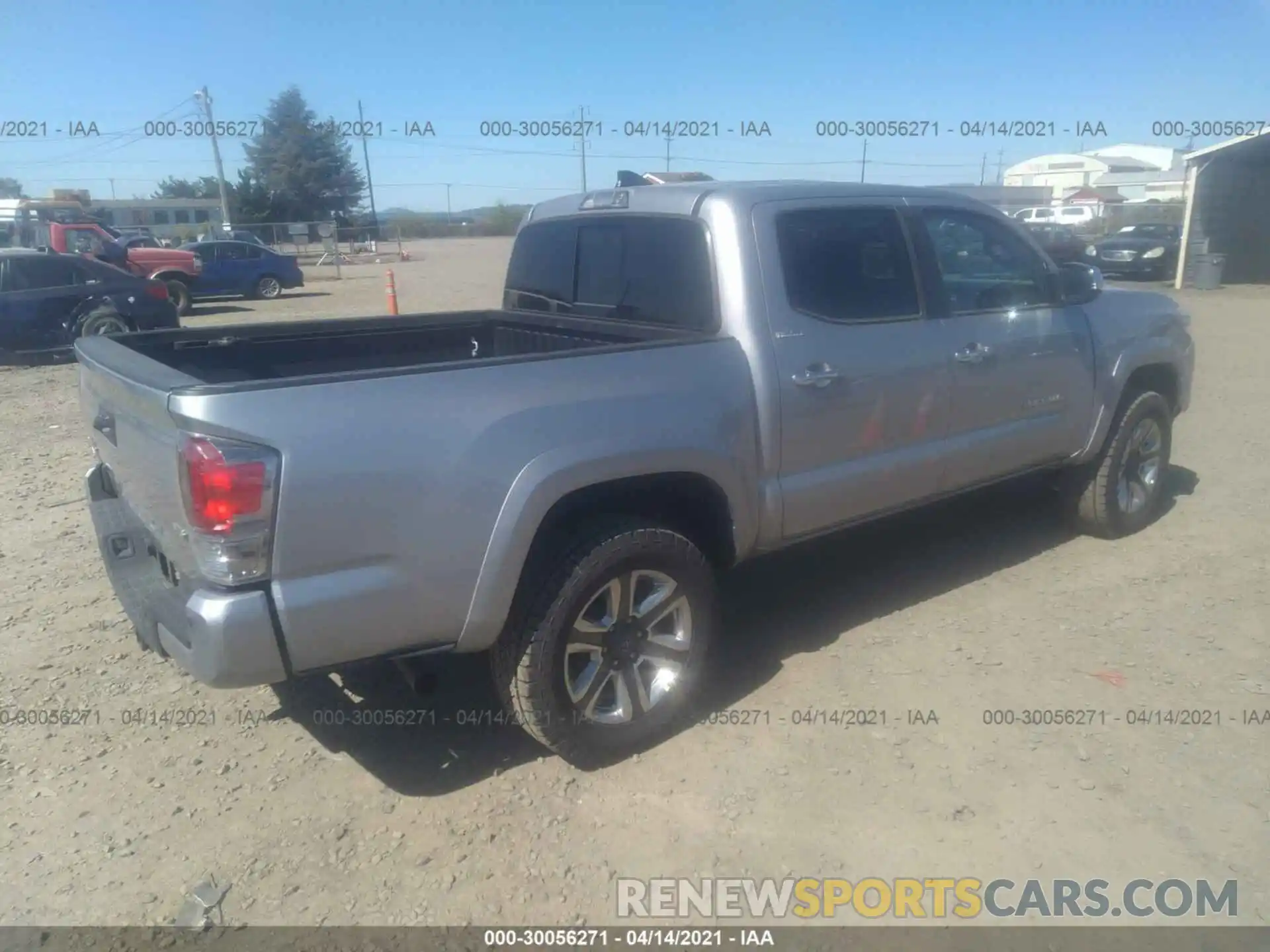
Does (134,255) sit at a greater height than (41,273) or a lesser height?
lesser

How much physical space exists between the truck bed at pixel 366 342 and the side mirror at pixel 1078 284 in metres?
2.35

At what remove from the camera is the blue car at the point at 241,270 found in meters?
21.6

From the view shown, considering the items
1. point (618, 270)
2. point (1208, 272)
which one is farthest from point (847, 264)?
point (1208, 272)

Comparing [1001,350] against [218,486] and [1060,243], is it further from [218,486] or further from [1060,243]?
[1060,243]

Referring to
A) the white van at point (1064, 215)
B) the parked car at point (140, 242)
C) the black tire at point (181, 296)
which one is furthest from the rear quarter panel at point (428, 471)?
the white van at point (1064, 215)

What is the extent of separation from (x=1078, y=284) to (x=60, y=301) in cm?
1259

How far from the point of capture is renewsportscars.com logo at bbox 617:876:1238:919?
2.75m

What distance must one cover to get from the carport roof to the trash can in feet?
7.28

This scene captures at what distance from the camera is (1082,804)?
3168mm

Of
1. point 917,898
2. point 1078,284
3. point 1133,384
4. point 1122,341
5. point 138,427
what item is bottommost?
point 917,898

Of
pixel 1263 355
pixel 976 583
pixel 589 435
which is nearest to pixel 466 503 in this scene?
pixel 589 435

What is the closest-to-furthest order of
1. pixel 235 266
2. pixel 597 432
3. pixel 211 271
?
pixel 597 432 < pixel 211 271 < pixel 235 266

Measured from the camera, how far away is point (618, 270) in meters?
4.14

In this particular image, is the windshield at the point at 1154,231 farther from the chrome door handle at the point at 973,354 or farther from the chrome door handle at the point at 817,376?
the chrome door handle at the point at 817,376
